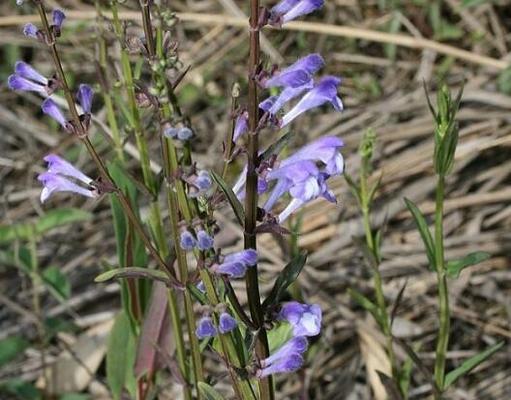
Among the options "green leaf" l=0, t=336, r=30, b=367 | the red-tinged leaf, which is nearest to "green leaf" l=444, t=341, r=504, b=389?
the red-tinged leaf

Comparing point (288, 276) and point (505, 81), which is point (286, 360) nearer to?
point (288, 276)

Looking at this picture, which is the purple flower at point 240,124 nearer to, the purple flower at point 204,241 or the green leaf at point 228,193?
the green leaf at point 228,193

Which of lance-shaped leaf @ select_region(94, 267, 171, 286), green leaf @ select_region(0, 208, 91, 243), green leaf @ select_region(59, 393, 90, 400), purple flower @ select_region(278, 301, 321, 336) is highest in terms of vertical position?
lance-shaped leaf @ select_region(94, 267, 171, 286)

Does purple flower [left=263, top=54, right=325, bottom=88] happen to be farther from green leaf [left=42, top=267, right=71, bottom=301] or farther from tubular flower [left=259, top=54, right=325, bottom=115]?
green leaf [left=42, top=267, right=71, bottom=301]

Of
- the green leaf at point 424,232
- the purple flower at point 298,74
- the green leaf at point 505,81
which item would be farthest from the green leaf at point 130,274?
the green leaf at point 505,81

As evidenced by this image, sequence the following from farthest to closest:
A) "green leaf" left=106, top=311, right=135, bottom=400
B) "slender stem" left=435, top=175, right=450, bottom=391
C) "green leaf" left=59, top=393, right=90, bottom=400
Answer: "green leaf" left=59, top=393, right=90, bottom=400
"green leaf" left=106, top=311, right=135, bottom=400
"slender stem" left=435, top=175, right=450, bottom=391
